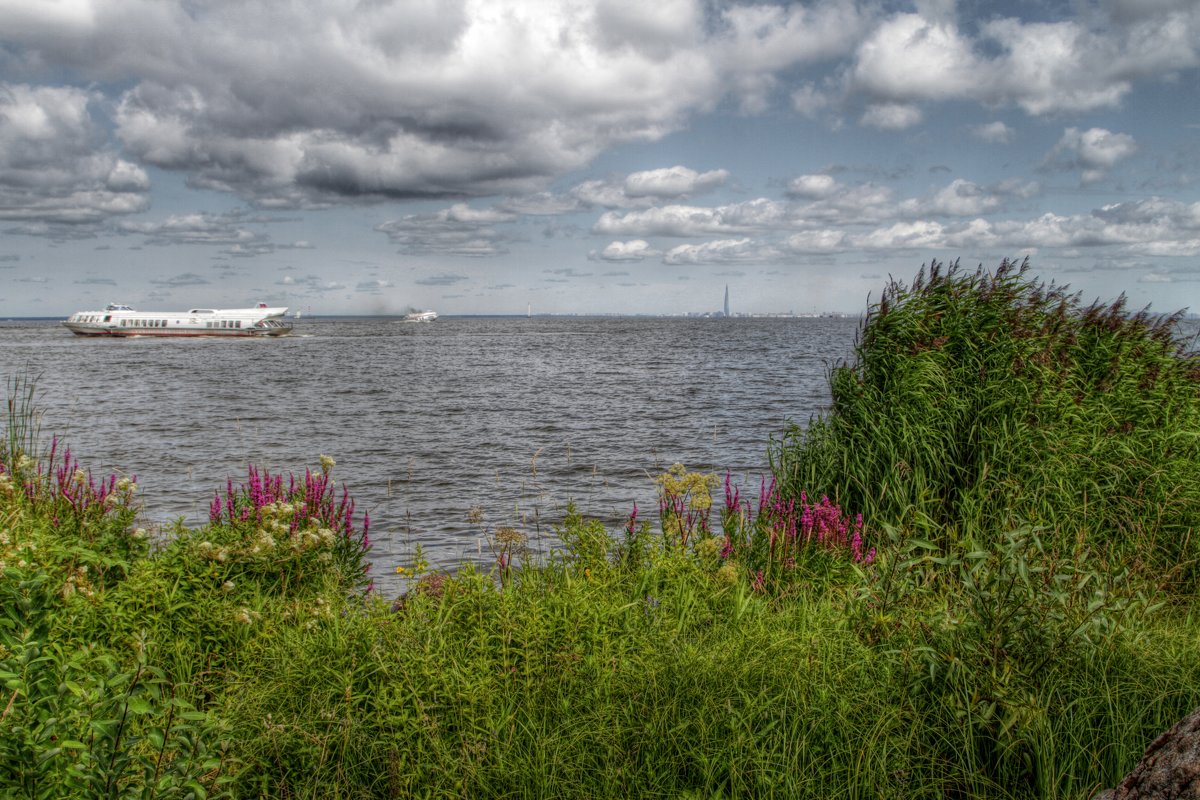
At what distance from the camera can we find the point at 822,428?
10.3 m

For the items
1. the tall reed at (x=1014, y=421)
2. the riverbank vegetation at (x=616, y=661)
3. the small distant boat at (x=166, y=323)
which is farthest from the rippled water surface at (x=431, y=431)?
the small distant boat at (x=166, y=323)

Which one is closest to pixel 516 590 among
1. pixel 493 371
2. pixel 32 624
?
pixel 32 624

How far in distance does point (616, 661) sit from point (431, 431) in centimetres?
2281

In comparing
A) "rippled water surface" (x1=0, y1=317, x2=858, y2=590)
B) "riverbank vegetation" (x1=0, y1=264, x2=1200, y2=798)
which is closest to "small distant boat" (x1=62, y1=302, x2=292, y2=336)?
"rippled water surface" (x1=0, y1=317, x2=858, y2=590)

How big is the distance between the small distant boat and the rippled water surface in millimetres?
49076

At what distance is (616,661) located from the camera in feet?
17.0

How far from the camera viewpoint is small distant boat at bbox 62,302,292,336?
101m

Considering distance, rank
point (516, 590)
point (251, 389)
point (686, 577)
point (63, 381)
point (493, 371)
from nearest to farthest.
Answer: point (516, 590)
point (686, 577)
point (251, 389)
point (63, 381)
point (493, 371)

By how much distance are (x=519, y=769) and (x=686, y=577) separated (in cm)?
274

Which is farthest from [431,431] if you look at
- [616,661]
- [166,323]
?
[166,323]

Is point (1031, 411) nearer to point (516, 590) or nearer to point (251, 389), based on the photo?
point (516, 590)

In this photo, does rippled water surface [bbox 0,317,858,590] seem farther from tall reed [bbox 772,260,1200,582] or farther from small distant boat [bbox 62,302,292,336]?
small distant boat [bbox 62,302,292,336]

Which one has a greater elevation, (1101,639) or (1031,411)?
(1031,411)

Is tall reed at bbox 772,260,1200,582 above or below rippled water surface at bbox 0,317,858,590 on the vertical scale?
above
